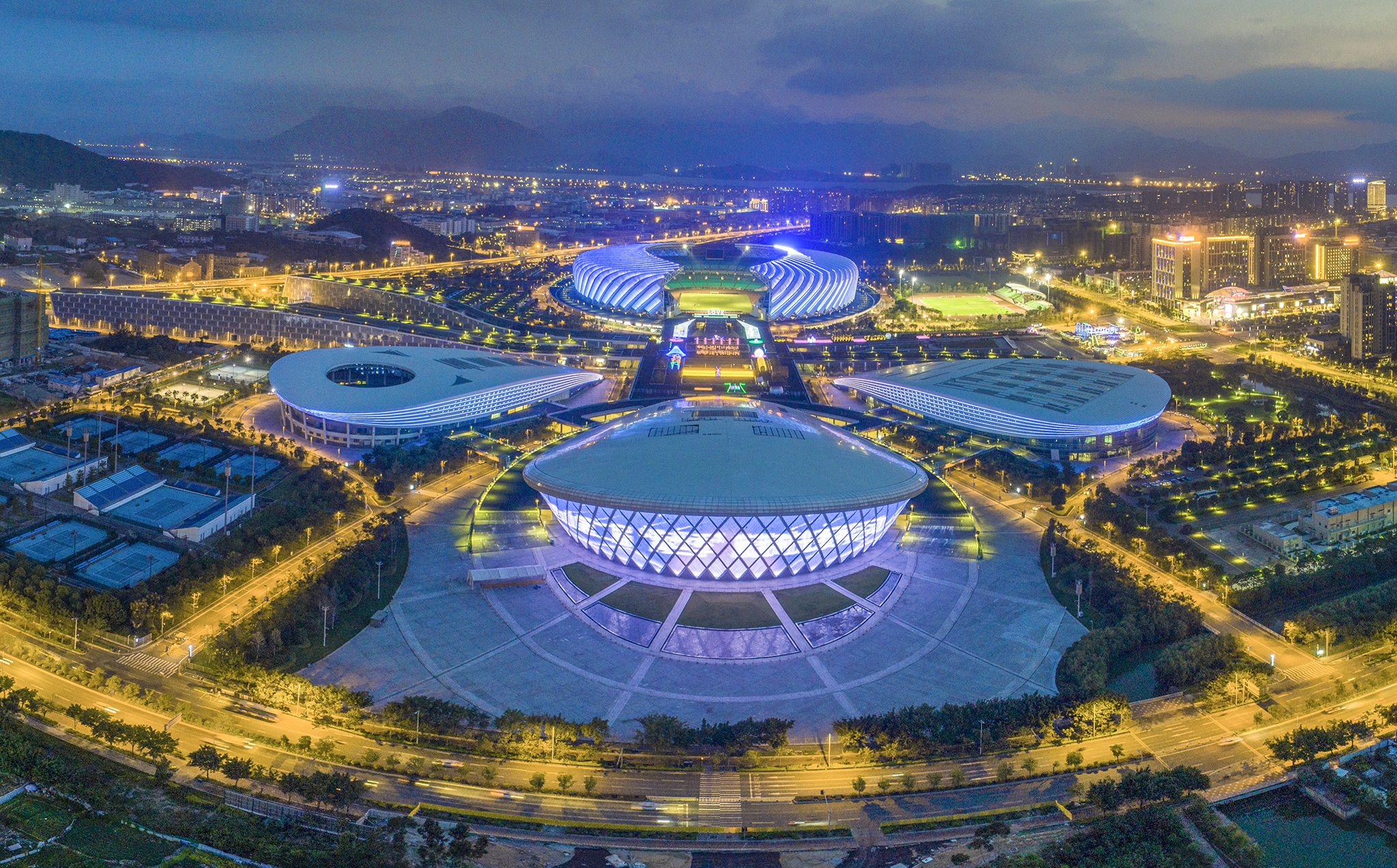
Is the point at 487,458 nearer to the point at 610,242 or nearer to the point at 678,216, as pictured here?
the point at 610,242

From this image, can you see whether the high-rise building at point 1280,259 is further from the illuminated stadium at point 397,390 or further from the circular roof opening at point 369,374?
the circular roof opening at point 369,374

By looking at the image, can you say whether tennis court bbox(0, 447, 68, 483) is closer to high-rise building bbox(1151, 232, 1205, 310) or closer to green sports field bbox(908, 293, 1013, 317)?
green sports field bbox(908, 293, 1013, 317)

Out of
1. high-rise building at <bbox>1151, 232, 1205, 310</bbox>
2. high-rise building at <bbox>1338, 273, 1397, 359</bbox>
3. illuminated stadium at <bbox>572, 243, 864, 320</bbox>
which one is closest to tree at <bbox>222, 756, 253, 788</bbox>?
illuminated stadium at <bbox>572, 243, 864, 320</bbox>

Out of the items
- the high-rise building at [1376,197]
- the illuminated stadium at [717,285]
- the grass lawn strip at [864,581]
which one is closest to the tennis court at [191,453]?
the grass lawn strip at [864,581]

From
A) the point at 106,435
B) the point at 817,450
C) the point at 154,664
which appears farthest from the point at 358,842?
the point at 106,435

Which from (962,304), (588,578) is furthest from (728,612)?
(962,304)

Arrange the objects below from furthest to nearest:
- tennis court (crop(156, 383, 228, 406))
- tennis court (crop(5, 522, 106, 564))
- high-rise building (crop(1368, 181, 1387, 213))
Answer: high-rise building (crop(1368, 181, 1387, 213))
tennis court (crop(156, 383, 228, 406))
tennis court (crop(5, 522, 106, 564))

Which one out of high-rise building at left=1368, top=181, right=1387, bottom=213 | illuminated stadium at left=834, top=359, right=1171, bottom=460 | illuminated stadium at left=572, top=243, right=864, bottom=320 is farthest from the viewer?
high-rise building at left=1368, top=181, right=1387, bottom=213

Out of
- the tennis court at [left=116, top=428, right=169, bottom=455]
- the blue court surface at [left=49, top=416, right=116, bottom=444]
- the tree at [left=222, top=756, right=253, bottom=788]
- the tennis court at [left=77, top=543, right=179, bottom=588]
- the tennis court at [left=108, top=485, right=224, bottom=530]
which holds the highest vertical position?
the blue court surface at [left=49, top=416, right=116, bottom=444]

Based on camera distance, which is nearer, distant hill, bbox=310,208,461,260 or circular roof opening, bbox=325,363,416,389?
circular roof opening, bbox=325,363,416,389
